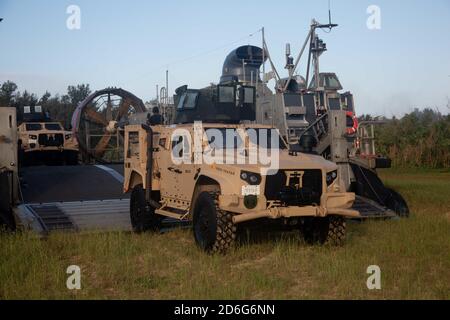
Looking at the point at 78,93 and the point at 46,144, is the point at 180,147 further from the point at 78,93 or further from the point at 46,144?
the point at 78,93

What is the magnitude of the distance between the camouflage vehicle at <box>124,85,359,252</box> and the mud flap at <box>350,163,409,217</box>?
325 cm

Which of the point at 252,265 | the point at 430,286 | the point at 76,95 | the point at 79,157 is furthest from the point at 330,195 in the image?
the point at 76,95

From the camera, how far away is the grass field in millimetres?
6465

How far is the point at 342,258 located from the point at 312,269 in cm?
67

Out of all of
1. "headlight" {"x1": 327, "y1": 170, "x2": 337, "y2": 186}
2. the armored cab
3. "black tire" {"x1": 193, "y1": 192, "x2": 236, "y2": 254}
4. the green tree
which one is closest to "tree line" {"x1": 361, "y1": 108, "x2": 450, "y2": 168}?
the armored cab

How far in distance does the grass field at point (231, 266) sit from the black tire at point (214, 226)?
16 cm

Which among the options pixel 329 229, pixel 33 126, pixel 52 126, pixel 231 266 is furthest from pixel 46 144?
pixel 231 266

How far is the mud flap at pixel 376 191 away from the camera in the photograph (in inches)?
464

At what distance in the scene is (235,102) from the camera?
16.4 metres

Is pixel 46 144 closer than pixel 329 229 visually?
No

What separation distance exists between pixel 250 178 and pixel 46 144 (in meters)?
15.0

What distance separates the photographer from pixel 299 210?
8031mm
